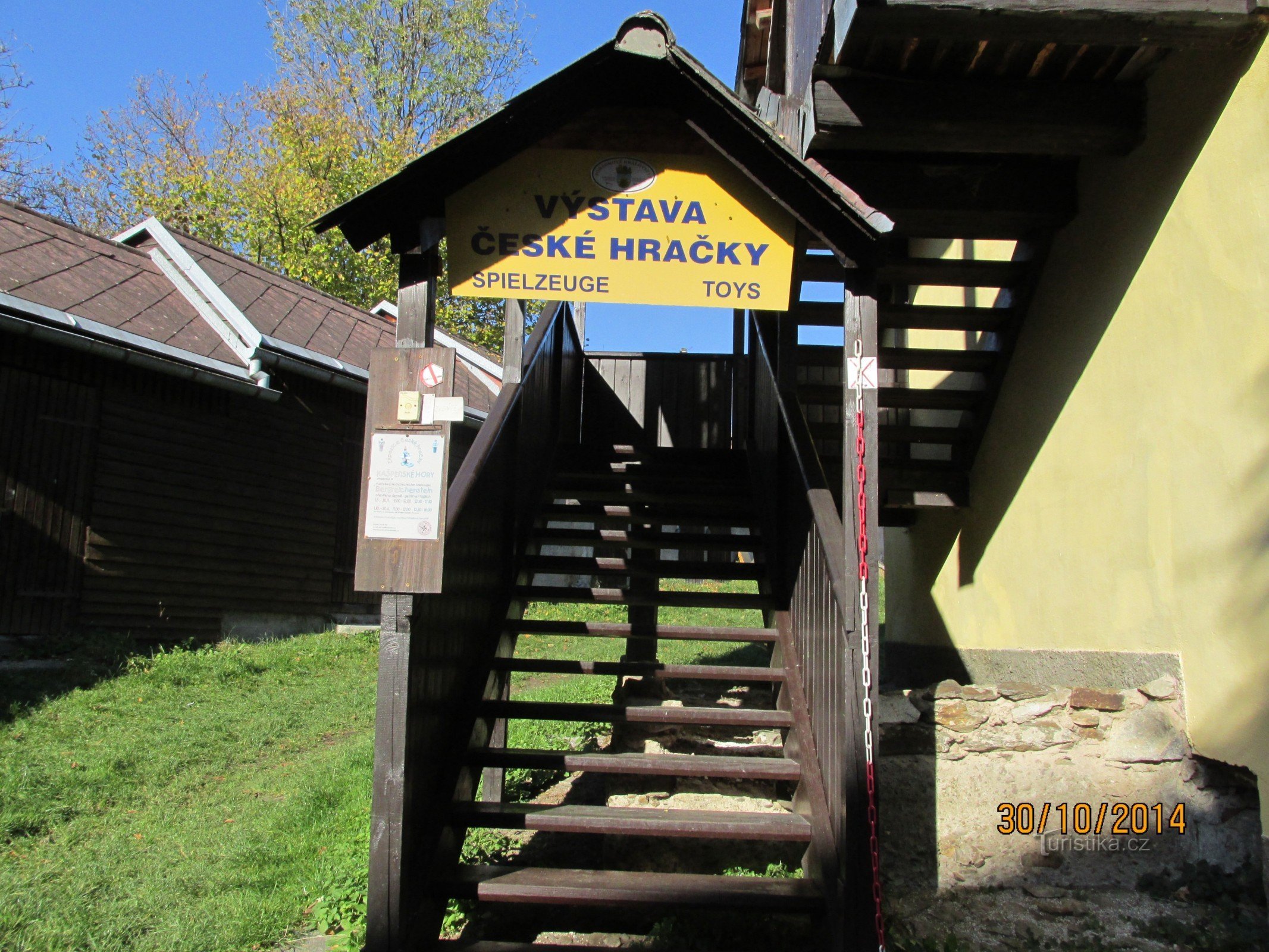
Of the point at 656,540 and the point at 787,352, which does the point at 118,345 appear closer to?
the point at 656,540

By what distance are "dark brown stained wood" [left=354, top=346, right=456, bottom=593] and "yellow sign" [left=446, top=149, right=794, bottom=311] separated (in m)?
0.56

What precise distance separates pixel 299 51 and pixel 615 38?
75.0 feet

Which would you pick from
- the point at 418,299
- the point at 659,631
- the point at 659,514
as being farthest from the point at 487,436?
the point at 659,514

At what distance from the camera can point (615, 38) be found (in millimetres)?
3637

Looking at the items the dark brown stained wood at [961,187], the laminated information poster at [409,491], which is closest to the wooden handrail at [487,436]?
the laminated information poster at [409,491]

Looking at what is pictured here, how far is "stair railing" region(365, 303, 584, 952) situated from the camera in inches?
130

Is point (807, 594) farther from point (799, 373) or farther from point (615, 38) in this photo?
point (799, 373)

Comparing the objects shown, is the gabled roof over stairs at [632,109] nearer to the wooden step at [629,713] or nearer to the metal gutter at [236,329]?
the wooden step at [629,713]

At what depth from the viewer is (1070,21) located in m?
4.01

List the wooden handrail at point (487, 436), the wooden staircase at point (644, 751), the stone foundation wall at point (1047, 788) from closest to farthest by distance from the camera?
the wooden staircase at point (644, 751) → the wooden handrail at point (487, 436) → the stone foundation wall at point (1047, 788)

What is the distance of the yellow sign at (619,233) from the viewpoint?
12.7 feet

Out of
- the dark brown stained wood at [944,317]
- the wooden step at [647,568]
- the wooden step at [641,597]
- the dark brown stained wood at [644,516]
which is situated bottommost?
the wooden step at [641,597]

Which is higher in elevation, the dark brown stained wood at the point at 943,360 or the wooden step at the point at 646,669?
the dark brown stained wood at the point at 943,360

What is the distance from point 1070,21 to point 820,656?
2.81 m
